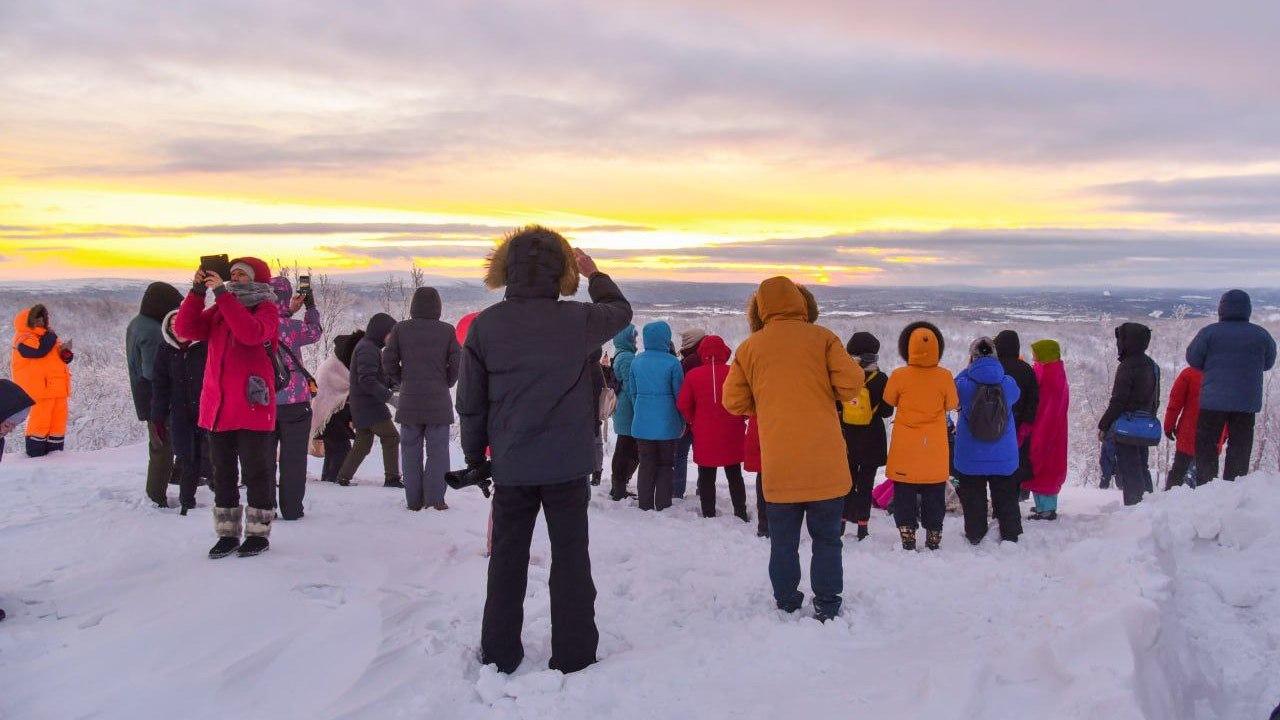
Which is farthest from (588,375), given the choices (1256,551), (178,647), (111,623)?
(1256,551)

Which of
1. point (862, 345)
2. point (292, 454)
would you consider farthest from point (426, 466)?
point (862, 345)

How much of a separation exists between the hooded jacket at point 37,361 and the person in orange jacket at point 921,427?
1038 centimetres

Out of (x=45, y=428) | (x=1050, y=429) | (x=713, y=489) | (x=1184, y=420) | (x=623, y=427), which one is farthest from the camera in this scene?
(x=45, y=428)

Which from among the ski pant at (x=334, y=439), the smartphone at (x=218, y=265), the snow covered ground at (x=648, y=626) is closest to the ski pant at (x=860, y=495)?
the snow covered ground at (x=648, y=626)

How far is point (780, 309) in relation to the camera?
477cm

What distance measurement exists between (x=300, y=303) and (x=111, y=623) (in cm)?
294

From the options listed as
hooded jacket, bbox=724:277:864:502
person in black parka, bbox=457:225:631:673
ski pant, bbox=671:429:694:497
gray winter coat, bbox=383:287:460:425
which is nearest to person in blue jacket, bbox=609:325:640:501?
ski pant, bbox=671:429:694:497

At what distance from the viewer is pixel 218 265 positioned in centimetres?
509

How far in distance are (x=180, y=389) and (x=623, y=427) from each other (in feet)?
13.8

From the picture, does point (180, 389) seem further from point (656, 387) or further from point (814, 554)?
point (814, 554)

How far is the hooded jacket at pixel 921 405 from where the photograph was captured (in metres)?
6.35

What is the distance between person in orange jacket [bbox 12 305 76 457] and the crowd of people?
0.03m

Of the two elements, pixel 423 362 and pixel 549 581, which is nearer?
pixel 549 581

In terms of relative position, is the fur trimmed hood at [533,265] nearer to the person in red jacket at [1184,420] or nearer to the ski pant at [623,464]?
the ski pant at [623,464]
